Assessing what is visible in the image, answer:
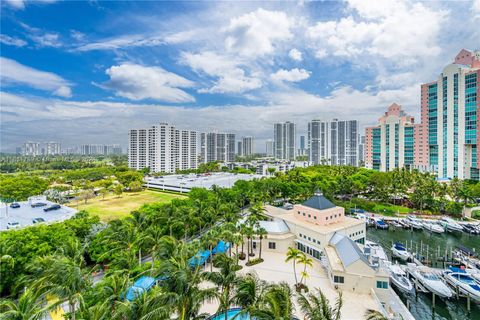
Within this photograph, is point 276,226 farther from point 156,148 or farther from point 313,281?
point 156,148

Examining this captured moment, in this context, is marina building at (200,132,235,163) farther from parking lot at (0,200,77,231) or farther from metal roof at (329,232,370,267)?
metal roof at (329,232,370,267)

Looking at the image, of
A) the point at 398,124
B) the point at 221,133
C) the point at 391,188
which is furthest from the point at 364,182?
the point at 221,133

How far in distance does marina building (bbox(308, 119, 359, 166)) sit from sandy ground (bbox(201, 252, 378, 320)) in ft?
385

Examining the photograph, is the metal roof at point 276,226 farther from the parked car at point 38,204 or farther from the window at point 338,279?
the parked car at point 38,204

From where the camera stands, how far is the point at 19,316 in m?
10.1

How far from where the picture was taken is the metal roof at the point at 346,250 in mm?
22078

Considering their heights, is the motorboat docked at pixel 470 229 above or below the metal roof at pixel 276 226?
below

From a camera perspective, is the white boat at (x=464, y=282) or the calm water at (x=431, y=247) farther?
the white boat at (x=464, y=282)

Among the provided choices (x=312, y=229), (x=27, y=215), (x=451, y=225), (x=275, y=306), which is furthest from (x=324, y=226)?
(x=27, y=215)

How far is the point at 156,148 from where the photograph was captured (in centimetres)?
12456

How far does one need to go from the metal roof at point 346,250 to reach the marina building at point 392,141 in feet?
233

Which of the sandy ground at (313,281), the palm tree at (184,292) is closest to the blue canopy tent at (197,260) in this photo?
the sandy ground at (313,281)

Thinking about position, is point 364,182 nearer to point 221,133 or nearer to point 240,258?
point 240,258

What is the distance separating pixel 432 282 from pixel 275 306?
22.9 m
